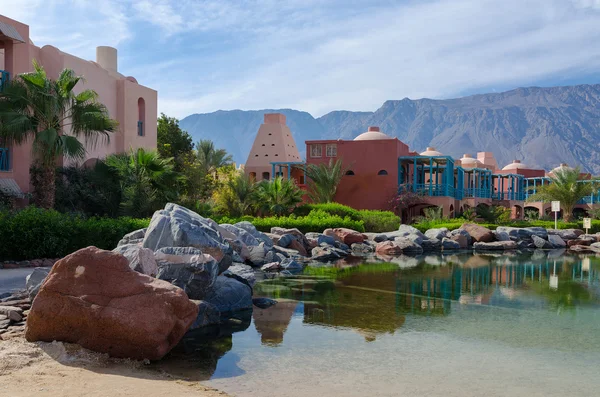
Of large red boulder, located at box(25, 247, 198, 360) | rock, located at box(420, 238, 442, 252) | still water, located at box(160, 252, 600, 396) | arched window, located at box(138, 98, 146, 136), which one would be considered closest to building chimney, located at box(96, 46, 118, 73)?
arched window, located at box(138, 98, 146, 136)

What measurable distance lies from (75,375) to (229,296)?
4164 millimetres

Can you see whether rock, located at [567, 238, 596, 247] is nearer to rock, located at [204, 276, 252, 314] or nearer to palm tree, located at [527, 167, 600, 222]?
palm tree, located at [527, 167, 600, 222]

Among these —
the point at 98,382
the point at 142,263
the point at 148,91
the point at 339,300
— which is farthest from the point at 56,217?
the point at 148,91

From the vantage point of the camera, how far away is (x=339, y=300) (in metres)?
10.4

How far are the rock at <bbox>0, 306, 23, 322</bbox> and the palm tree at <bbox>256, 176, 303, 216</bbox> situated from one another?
1732cm

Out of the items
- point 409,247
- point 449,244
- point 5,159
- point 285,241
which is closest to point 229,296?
point 285,241

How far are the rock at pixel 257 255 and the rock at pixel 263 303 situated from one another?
16.9 feet

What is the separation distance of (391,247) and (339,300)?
407 inches

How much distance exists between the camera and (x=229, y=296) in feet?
30.5

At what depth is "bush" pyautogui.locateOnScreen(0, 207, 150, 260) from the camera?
11.3 metres

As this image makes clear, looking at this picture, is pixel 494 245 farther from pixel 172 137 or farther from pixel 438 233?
pixel 172 137

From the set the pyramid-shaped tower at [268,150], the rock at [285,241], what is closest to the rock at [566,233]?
the rock at [285,241]

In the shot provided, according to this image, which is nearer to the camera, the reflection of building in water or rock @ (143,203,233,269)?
the reflection of building in water

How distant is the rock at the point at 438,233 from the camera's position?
913 inches
